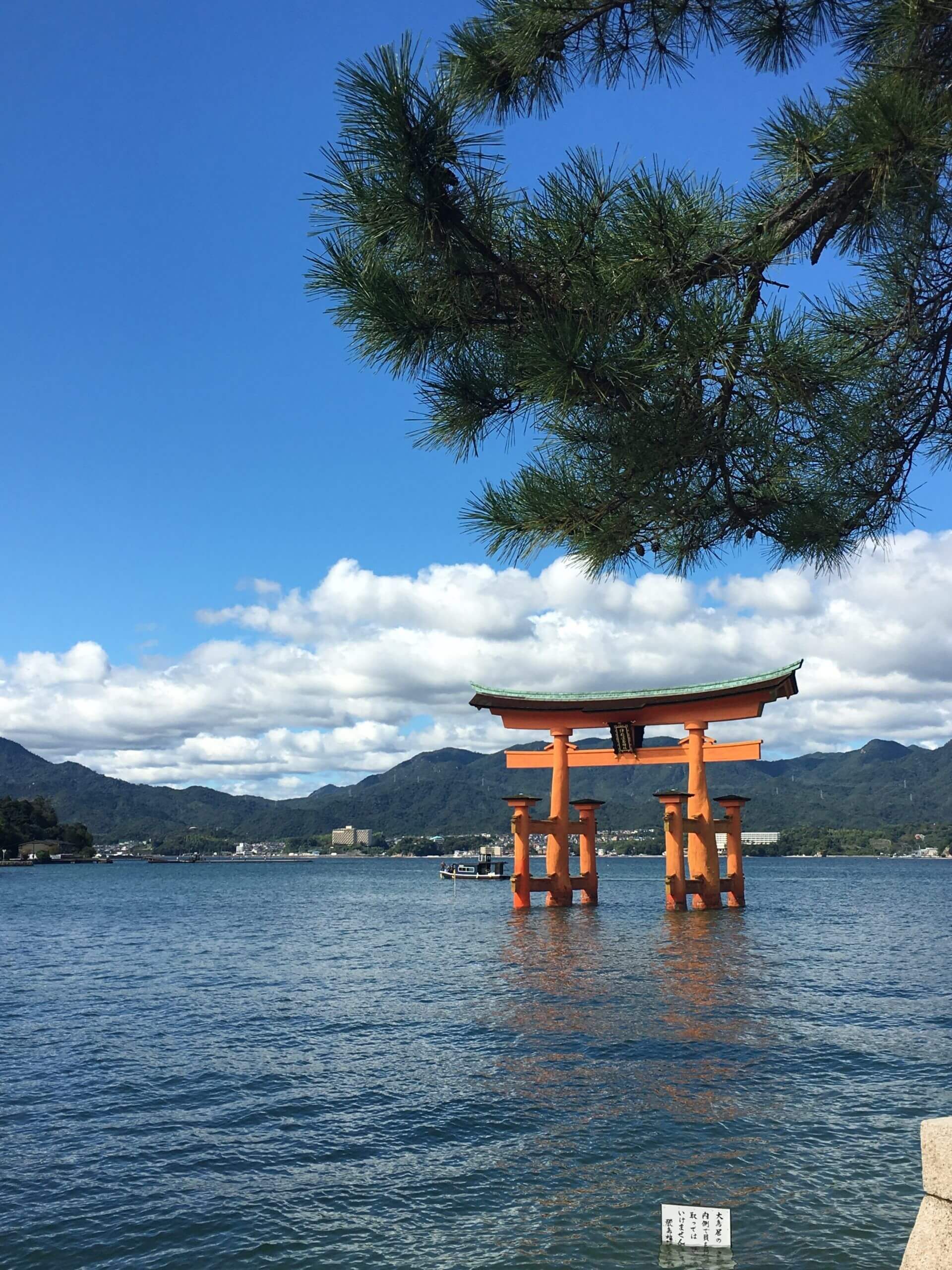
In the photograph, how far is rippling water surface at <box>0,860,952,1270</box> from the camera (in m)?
6.06

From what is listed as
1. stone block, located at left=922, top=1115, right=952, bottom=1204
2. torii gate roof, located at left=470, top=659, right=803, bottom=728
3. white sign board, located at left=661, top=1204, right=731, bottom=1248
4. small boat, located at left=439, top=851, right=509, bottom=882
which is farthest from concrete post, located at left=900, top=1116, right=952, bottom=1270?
small boat, located at left=439, top=851, right=509, bottom=882

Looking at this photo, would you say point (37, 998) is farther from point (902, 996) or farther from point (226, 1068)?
point (902, 996)

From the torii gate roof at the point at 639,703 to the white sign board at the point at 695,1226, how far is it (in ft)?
76.6

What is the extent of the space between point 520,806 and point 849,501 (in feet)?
84.4

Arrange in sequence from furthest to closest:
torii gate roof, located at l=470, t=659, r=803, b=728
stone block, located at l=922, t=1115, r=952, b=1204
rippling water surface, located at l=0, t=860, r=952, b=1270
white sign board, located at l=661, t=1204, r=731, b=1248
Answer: torii gate roof, located at l=470, t=659, r=803, b=728, rippling water surface, located at l=0, t=860, r=952, b=1270, white sign board, located at l=661, t=1204, r=731, b=1248, stone block, located at l=922, t=1115, r=952, b=1204

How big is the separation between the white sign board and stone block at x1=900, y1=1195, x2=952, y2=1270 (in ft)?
7.42

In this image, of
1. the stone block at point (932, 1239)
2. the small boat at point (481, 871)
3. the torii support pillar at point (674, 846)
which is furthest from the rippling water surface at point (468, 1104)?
the small boat at point (481, 871)

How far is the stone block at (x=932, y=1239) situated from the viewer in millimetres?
3400

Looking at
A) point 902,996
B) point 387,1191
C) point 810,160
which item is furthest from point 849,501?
point 902,996

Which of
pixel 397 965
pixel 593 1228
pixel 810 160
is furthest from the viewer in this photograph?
pixel 397 965

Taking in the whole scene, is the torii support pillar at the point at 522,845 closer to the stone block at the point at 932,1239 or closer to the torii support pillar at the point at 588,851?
the torii support pillar at the point at 588,851

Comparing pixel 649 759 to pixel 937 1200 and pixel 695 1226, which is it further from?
pixel 937 1200

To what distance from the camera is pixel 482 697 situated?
30391mm

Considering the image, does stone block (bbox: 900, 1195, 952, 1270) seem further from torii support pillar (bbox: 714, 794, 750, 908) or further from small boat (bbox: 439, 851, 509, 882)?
small boat (bbox: 439, 851, 509, 882)
